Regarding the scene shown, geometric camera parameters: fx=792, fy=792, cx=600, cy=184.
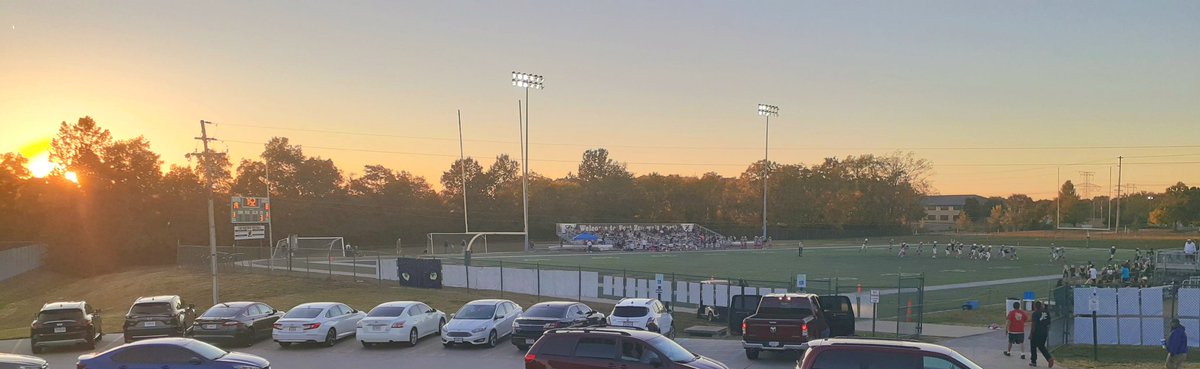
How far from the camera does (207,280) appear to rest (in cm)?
4872

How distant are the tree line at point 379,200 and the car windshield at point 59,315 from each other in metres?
13.0

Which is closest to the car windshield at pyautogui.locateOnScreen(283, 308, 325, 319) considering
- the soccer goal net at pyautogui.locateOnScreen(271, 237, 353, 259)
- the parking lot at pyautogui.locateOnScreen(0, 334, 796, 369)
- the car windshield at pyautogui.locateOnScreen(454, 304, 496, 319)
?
the parking lot at pyautogui.locateOnScreen(0, 334, 796, 369)

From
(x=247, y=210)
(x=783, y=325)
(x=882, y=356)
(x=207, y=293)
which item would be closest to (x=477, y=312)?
(x=783, y=325)

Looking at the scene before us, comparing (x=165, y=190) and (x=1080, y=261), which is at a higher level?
(x=165, y=190)

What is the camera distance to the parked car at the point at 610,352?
13.2 m

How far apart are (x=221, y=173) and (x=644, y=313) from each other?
3649 inches

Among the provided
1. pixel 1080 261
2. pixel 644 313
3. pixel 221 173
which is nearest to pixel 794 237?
pixel 1080 261

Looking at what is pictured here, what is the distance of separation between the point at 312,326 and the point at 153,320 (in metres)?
4.78

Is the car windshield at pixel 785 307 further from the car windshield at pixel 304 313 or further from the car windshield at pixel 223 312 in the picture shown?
the car windshield at pixel 223 312

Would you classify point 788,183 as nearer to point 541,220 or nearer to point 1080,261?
point 541,220

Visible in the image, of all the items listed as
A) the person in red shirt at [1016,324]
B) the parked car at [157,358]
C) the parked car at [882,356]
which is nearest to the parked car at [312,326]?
the parked car at [157,358]

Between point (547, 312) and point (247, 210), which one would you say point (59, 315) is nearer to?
point (547, 312)

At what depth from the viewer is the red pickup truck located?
59.6ft

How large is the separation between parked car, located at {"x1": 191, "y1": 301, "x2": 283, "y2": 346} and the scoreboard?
17402 mm
